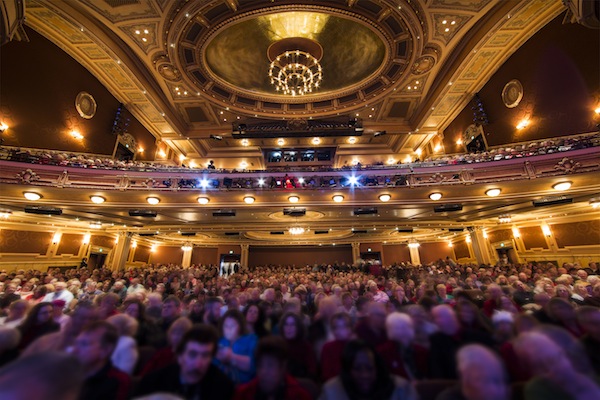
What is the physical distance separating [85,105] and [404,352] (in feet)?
45.9

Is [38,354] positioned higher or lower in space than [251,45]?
lower

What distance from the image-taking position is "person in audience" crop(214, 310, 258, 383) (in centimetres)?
229

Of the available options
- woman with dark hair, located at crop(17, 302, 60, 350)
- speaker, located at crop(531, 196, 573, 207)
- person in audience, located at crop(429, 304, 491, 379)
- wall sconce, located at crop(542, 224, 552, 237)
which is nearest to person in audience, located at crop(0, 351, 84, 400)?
person in audience, located at crop(429, 304, 491, 379)

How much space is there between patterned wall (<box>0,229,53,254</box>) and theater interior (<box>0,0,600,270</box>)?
0.08m

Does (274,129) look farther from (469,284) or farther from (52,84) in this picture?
(469,284)

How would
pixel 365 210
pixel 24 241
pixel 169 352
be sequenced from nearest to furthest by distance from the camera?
pixel 169 352 → pixel 365 210 → pixel 24 241

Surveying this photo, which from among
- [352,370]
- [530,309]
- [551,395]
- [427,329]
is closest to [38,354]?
[352,370]

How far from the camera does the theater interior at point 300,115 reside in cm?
786

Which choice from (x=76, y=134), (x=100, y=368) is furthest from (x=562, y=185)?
(x=76, y=134)

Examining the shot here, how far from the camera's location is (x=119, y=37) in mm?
9500

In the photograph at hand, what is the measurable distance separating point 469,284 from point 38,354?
8.40 m

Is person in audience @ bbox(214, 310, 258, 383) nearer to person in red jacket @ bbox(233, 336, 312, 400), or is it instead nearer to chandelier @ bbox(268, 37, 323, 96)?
person in red jacket @ bbox(233, 336, 312, 400)

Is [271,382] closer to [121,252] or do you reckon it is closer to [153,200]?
[153,200]

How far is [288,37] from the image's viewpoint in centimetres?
1037
